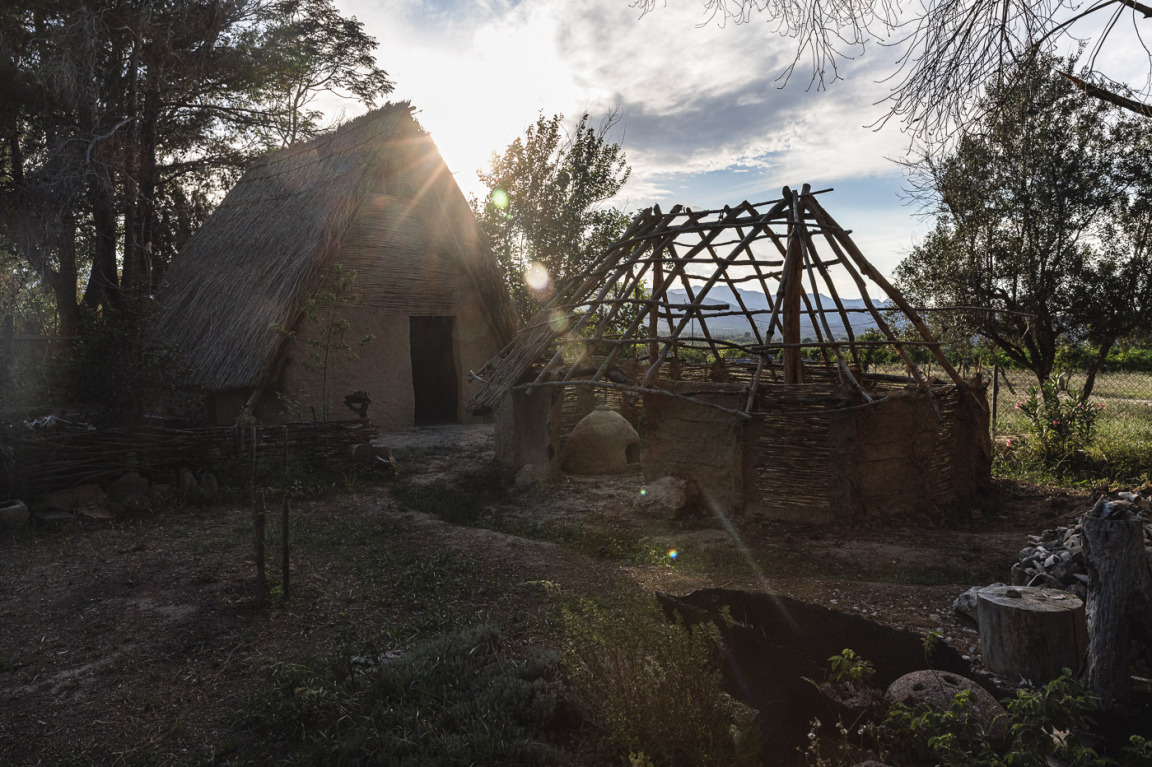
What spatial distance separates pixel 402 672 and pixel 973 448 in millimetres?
7308

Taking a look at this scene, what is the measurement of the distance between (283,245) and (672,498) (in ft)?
26.4

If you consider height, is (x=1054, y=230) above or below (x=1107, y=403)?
above

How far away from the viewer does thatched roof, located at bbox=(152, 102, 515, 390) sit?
1031 cm

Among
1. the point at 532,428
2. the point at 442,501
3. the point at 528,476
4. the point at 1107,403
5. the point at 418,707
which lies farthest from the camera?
the point at 1107,403

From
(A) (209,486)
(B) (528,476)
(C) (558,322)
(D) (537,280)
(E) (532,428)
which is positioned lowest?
(B) (528,476)

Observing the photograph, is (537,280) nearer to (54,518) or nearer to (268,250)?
(268,250)

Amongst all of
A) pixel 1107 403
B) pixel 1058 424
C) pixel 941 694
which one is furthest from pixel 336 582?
pixel 1107 403

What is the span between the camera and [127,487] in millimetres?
7410

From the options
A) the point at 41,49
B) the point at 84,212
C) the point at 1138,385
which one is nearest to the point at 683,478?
the point at 84,212

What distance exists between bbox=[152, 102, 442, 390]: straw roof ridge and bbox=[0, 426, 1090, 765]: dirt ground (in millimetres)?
3560

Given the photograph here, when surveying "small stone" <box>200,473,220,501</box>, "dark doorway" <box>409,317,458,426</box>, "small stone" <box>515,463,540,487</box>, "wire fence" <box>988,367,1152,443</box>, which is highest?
"dark doorway" <box>409,317,458,426</box>

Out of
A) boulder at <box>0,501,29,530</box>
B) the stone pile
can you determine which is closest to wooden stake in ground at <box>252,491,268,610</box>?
boulder at <box>0,501,29,530</box>

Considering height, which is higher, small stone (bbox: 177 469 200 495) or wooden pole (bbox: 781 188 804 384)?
wooden pole (bbox: 781 188 804 384)

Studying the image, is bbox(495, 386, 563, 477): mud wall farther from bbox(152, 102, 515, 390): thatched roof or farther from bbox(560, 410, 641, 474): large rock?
bbox(152, 102, 515, 390): thatched roof
